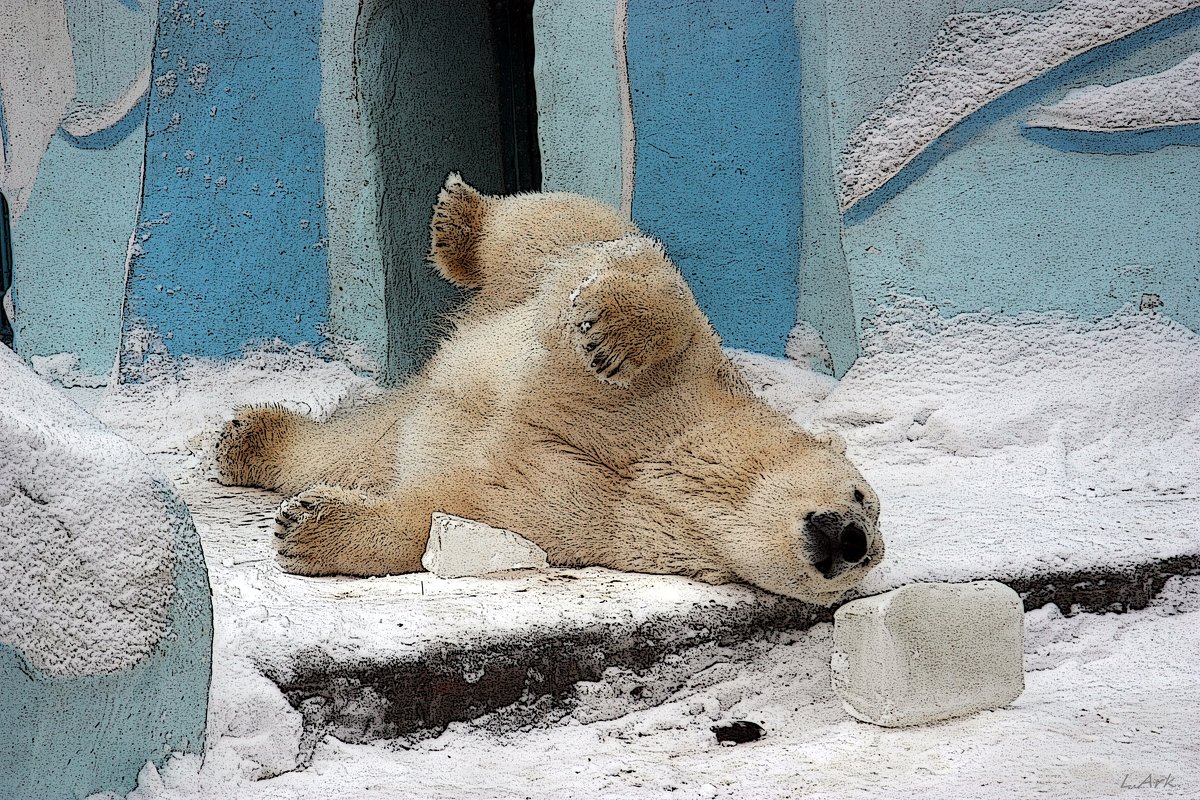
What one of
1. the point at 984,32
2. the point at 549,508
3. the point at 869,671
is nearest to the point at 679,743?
the point at 869,671

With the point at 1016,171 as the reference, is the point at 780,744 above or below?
below

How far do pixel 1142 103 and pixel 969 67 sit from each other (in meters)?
0.43

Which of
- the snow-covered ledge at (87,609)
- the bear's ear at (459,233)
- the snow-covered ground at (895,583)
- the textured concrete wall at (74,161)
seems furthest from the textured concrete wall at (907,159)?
the snow-covered ledge at (87,609)

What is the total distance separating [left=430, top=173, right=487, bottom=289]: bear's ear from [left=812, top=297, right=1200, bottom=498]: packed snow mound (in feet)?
3.25

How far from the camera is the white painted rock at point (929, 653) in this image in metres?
1.72

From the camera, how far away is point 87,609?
1.38m

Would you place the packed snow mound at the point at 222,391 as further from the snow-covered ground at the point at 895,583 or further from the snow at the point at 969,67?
the snow at the point at 969,67

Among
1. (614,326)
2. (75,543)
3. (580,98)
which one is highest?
(580,98)

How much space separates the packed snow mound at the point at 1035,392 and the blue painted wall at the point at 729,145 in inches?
16.3

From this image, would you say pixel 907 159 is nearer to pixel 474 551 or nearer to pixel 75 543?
pixel 474 551

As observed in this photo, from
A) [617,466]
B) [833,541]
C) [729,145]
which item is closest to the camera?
[833,541]

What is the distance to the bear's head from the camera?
195cm

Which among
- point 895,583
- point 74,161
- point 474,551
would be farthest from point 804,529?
point 74,161

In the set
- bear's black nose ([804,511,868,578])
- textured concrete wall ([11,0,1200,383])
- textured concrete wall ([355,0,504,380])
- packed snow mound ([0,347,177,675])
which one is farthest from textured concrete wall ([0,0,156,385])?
bear's black nose ([804,511,868,578])
